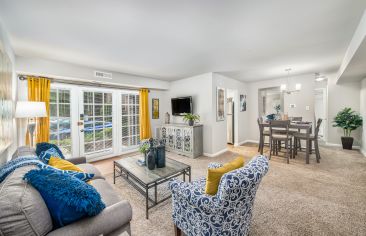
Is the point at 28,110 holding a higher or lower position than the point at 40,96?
lower

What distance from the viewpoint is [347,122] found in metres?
4.43

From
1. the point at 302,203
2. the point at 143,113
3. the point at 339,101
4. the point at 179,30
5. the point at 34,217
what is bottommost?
the point at 302,203

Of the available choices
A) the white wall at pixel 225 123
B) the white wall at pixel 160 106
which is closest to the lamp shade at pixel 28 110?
the white wall at pixel 160 106

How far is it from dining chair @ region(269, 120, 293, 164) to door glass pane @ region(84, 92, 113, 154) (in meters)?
4.28

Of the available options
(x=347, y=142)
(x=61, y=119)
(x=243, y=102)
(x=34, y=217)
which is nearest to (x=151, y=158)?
(x=34, y=217)

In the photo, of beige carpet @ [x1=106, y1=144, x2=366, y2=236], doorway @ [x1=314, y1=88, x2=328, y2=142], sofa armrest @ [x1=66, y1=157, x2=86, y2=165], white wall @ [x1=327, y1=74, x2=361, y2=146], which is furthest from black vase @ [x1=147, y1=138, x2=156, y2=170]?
doorway @ [x1=314, y1=88, x2=328, y2=142]

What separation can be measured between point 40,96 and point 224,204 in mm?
3877

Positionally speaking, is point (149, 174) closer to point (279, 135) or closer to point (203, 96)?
point (203, 96)

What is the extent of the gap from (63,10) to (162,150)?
2003mm

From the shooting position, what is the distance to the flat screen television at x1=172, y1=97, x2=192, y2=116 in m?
4.64

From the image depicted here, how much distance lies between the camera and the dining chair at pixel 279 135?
3.57 m

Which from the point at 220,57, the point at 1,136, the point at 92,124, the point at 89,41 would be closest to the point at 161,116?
the point at 92,124

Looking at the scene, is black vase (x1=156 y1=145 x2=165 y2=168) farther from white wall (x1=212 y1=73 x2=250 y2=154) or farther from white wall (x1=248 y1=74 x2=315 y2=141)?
white wall (x1=248 y1=74 x2=315 y2=141)

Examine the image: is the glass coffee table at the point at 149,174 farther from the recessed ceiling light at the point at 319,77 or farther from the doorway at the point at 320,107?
the doorway at the point at 320,107
